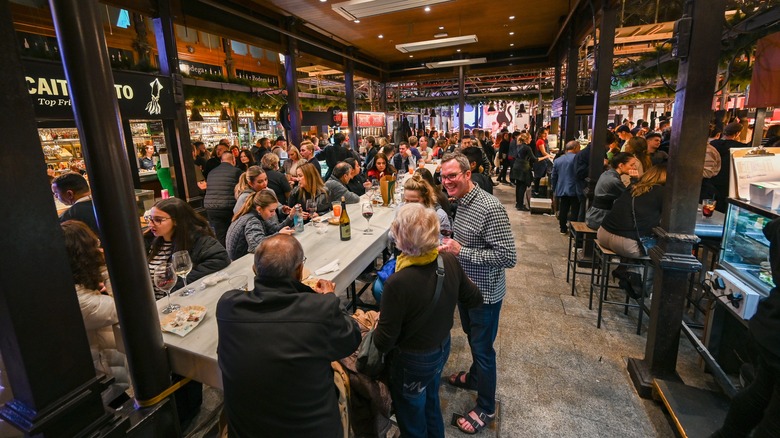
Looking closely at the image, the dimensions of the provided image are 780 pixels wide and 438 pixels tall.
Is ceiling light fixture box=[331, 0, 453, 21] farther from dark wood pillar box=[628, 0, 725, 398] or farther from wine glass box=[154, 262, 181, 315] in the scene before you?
wine glass box=[154, 262, 181, 315]

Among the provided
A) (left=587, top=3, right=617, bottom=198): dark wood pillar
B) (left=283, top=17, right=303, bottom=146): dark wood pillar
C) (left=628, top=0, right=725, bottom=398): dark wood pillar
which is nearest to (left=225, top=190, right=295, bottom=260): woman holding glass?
(left=628, top=0, right=725, bottom=398): dark wood pillar

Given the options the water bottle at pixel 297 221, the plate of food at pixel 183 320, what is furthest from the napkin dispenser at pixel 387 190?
the plate of food at pixel 183 320

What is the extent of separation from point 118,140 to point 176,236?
48.4 inches

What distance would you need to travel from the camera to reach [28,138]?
3.85 feet

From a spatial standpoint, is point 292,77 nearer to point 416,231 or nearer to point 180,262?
point 180,262

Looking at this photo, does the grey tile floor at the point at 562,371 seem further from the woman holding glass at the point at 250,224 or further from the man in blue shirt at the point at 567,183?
the man in blue shirt at the point at 567,183

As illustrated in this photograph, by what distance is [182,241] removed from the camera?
2.60 metres

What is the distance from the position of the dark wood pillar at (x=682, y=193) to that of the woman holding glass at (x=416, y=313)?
1598 millimetres

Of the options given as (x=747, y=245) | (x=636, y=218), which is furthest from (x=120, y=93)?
(x=747, y=245)

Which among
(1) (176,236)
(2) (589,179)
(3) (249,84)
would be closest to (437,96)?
(3) (249,84)

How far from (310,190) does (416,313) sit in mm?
2835

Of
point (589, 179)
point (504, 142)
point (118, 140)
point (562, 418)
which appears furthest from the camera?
point (504, 142)

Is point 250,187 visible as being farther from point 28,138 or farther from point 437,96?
point 437,96

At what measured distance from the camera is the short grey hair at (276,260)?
4.79 ft
